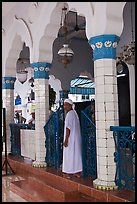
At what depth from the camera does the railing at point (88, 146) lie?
4992 millimetres

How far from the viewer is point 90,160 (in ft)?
16.6

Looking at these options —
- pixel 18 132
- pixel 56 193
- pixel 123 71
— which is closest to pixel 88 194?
pixel 56 193

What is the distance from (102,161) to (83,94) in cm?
1098

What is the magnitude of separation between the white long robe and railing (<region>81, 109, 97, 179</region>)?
0.15 meters

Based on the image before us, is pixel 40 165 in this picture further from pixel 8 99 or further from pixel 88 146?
pixel 8 99

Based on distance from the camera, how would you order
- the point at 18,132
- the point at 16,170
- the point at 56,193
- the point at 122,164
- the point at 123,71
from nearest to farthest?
1. the point at 122,164
2. the point at 56,193
3. the point at 16,170
4. the point at 18,132
5. the point at 123,71

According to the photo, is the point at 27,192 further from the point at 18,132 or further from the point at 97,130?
the point at 18,132

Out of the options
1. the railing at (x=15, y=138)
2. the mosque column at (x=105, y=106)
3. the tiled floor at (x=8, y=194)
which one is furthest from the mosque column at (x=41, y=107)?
the mosque column at (x=105, y=106)

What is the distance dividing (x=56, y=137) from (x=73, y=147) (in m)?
0.94

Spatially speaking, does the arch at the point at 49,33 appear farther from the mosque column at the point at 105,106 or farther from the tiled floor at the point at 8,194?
the tiled floor at the point at 8,194

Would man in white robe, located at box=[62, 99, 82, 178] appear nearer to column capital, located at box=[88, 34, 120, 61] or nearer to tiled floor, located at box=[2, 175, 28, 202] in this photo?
tiled floor, located at box=[2, 175, 28, 202]

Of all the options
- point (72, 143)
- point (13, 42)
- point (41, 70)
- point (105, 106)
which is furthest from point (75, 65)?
point (105, 106)

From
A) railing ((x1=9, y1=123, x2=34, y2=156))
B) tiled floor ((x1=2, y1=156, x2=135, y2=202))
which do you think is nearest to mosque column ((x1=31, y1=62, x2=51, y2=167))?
tiled floor ((x1=2, y1=156, x2=135, y2=202))

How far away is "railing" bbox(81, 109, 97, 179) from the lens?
499cm
